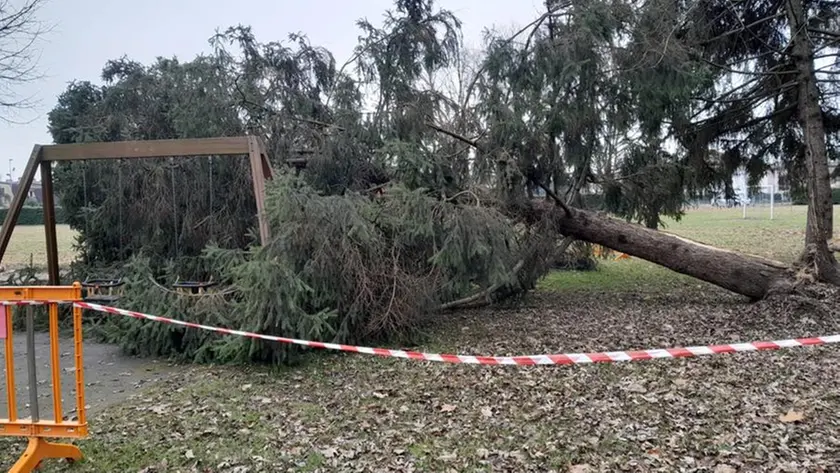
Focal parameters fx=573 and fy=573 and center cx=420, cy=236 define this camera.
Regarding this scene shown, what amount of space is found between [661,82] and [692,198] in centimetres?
382

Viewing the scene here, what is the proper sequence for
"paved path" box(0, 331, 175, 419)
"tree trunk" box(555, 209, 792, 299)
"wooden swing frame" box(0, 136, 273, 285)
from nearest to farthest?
"paved path" box(0, 331, 175, 419) → "wooden swing frame" box(0, 136, 273, 285) → "tree trunk" box(555, 209, 792, 299)

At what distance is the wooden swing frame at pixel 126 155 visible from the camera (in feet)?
20.7

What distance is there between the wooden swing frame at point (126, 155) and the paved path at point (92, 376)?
5.16 feet

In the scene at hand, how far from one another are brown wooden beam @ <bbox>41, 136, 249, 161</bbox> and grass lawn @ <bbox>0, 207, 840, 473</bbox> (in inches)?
97.3

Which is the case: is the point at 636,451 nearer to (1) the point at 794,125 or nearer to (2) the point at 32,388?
(2) the point at 32,388

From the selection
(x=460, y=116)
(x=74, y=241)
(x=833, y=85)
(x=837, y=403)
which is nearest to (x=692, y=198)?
(x=833, y=85)

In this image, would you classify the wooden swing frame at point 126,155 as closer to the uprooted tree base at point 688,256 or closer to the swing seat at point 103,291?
the swing seat at point 103,291

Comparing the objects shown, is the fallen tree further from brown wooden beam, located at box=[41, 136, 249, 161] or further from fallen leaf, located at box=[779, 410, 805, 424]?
fallen leaf, located at box=[779, 410, 805, 424]

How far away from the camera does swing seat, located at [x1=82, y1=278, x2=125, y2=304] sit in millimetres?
6441

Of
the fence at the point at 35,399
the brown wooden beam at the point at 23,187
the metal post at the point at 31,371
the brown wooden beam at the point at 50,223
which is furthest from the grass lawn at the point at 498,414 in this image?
the brown wooden beam at the point at 23,187

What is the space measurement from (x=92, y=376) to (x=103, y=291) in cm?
219

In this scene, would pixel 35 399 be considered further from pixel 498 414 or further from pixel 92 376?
pixel 498 414

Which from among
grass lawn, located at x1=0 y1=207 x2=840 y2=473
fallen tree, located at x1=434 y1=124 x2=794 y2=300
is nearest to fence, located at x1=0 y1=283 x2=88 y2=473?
grass lawn, located at x1=0 y1=207 x2=840 y2=473

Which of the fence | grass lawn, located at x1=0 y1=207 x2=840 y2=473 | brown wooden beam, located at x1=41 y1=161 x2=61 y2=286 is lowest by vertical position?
grass lawn, located at x1=0 y1=207 x2=840 y2=473
